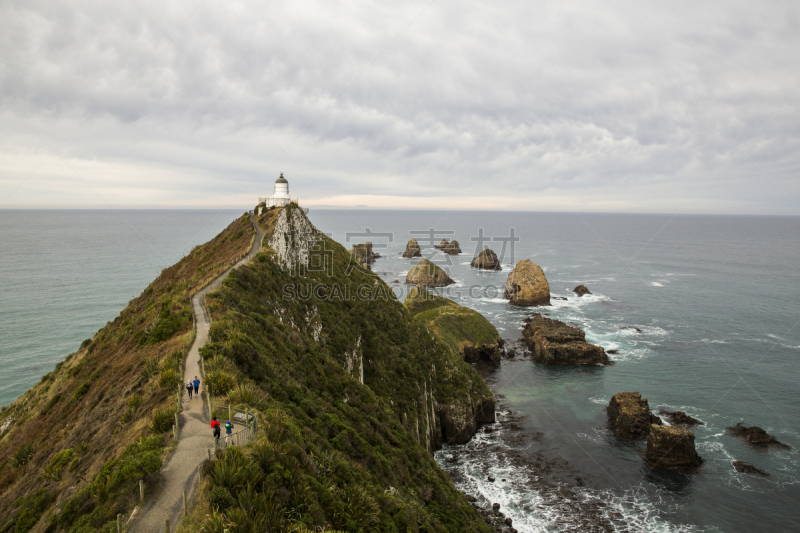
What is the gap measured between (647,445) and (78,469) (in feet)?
162

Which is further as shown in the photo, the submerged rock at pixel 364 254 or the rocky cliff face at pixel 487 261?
the submerged rock at pixel 364 254

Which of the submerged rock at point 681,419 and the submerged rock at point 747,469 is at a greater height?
the submerged rock at point 681,419

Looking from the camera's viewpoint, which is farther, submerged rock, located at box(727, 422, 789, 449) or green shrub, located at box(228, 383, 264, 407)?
submerged rock, located at box(727, 422, 789, 449)

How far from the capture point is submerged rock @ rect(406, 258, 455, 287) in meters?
119

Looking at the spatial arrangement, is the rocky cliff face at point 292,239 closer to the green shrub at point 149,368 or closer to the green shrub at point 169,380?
the green shrub at point 149,368

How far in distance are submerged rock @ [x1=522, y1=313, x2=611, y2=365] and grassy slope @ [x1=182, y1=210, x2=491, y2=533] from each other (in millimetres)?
20747

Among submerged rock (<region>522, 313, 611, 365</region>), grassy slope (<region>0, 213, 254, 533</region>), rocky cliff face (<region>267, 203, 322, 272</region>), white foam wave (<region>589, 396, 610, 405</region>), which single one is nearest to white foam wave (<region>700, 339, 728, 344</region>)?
submerged rock (<region>522, 313, 611, 365</region>)

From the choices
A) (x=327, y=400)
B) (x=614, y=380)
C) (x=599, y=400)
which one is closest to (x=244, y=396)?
(x=327, y=400)

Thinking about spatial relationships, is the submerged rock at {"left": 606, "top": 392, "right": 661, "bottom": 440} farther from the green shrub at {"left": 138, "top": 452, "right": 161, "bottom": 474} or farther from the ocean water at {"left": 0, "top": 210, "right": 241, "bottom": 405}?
the ocean water at {"left": 0, "top": 210, "right": 241, "bottom": 405}

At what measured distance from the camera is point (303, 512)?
1248 cm

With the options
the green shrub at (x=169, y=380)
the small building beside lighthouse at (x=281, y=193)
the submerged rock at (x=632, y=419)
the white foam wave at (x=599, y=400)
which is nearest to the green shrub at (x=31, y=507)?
the green shrub at (x=169, y=380)

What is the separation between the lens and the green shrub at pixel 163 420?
15.3 metres

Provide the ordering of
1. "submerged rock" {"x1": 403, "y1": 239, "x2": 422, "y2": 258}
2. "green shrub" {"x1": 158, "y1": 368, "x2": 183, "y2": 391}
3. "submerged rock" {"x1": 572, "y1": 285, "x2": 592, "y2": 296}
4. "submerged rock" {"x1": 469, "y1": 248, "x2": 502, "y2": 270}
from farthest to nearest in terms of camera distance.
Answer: "submerged rock" {"x1": 403, "y1": 239, "x2": 422, "y2": 258}
"submerged rock" {"x1": 469, "y1": 248, "x2": 502, "y2": 270}
"submerged rock" {"x1": 572, "y1": 285, "x2": 592, "y2": 296}
"green shrub" {"x1": 158, "y1": 368, "x2": 183, "y2": 391}

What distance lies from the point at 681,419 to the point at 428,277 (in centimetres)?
7701
